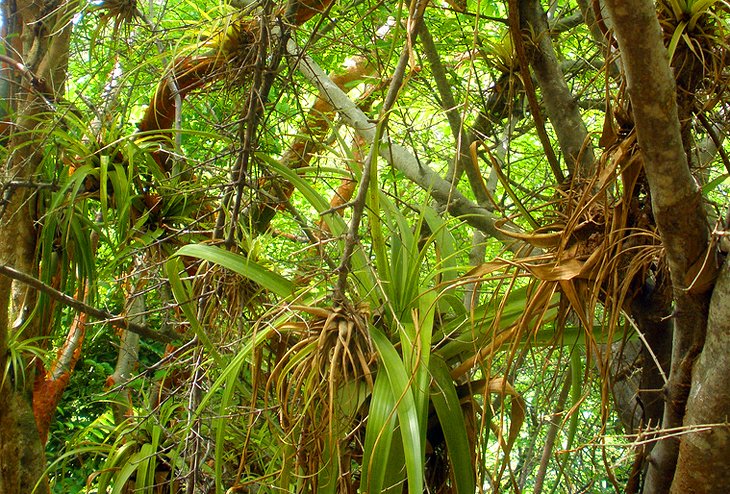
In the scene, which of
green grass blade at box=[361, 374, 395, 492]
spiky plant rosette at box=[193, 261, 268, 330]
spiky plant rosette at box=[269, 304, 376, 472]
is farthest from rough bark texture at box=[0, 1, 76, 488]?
green grass blade at box=[361, 374, 395, 492]

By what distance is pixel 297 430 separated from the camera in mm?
952

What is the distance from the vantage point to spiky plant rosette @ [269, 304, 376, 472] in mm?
854

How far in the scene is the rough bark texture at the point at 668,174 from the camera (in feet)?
1.93

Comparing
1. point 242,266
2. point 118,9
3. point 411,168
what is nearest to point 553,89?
point 411,168

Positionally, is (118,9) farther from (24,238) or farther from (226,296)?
(226,296)

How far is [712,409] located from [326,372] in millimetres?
423

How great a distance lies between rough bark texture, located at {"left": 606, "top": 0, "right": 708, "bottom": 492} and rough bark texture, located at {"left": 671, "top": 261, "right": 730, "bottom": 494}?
31 millimetres

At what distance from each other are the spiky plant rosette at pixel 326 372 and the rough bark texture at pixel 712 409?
0.36 metres

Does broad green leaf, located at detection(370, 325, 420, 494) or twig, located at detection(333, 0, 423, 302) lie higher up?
twig, located at detection(333, 0, 423, 302)

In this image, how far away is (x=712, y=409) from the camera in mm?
664

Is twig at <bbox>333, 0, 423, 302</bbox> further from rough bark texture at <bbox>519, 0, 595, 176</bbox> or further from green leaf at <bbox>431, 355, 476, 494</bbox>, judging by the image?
rough bark texture at <bbox>519, 0, 595, 176</bbox>

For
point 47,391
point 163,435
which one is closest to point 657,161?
point 163,435

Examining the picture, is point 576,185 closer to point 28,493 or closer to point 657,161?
point 657,161

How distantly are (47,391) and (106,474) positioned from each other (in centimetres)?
82
